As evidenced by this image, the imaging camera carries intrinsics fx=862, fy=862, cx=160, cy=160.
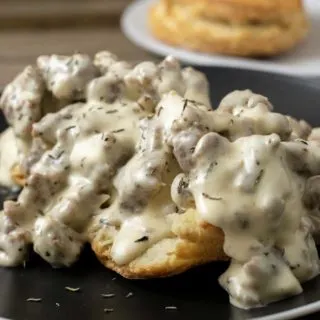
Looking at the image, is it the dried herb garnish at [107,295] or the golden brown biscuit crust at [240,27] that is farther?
the golden brown biscuit crust at [240,27]

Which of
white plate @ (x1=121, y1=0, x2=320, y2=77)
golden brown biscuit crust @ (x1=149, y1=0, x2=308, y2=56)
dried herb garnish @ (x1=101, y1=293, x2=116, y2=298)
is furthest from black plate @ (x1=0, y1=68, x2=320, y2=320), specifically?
golden brown biscuit crust @ (x1=149, y1=0, x2=308, y2=56)

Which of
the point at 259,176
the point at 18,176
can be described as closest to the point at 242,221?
the point at 259,176

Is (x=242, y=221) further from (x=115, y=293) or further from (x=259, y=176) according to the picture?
(x=115, y=293)

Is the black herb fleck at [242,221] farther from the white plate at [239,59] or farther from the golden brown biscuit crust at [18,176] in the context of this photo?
the white plate at [239,59]

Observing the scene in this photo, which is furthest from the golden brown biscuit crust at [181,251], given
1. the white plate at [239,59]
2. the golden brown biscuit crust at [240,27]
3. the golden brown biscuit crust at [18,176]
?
the golden brown biscuit crust at [240,27]

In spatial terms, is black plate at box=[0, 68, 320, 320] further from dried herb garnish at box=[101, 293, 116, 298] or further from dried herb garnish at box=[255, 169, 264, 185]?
dried herb garnish at box=[255, 169, 264, 185]

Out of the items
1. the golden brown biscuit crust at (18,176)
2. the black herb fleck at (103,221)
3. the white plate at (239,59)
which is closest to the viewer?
the black herb fleck at (103,221)

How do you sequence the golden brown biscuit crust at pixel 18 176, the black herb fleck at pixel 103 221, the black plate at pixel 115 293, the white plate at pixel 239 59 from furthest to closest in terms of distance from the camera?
the white plate at pixel 239 59, the golden brown biscuit crust at pixel 18 176, the black herb fleck at pixel 103 221, the black plate at pixel 115 293
